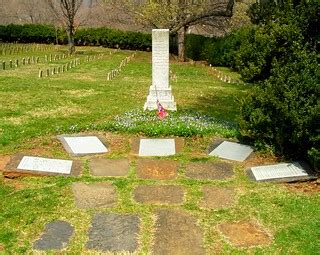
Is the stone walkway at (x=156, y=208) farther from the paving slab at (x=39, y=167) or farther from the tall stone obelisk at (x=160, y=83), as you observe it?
the tall stone obelisk at (x=160, y=83)

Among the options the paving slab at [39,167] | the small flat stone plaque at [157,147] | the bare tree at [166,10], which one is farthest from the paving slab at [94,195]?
the bare tree at [166,10]

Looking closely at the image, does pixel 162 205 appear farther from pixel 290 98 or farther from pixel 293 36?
pixel 293 36

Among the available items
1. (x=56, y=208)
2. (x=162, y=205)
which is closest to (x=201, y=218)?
(x=162, y=205)

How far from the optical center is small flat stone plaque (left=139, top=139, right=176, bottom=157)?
30.5 feet

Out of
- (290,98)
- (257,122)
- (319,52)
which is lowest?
(257,122)

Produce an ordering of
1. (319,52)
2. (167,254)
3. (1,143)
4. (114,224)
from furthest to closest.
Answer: (1,143) < (319,52) < (114,224) < (167,254)

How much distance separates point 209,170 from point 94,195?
2.27 meters

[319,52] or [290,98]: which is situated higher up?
[319,52]

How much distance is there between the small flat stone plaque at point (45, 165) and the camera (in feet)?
26.8

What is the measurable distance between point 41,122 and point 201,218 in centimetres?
601

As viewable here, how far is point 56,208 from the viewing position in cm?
683

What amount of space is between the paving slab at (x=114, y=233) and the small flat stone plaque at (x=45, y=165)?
1890 mm

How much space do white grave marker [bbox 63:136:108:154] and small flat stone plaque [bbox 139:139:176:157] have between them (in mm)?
776

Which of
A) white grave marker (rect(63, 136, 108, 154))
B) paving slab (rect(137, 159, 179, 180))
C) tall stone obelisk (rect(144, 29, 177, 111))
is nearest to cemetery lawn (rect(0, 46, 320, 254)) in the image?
paving slab (rect(137, 159, 179, 180))
